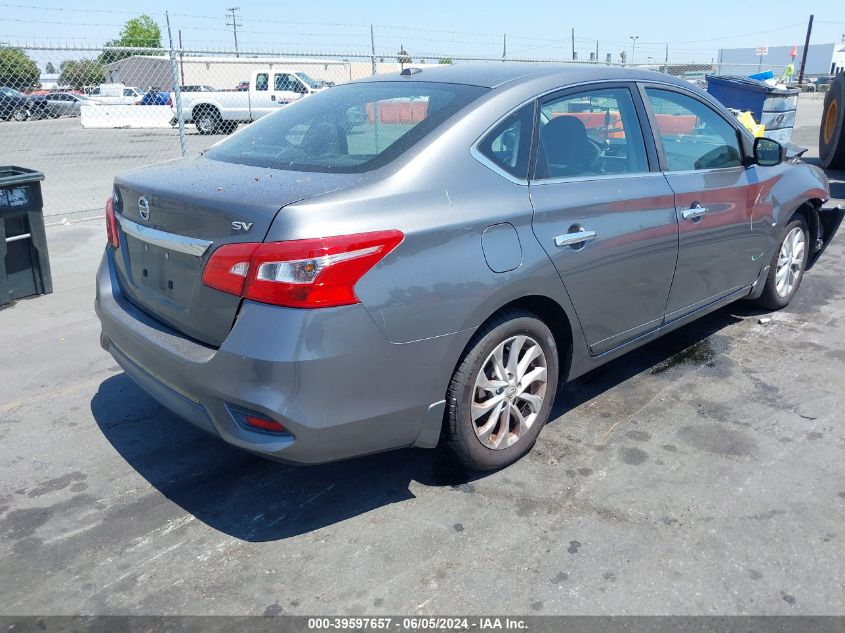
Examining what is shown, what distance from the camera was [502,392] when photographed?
10.6 feet

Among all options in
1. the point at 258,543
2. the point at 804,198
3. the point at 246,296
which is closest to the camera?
the point at 246,296

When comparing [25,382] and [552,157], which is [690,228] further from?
[25,382]

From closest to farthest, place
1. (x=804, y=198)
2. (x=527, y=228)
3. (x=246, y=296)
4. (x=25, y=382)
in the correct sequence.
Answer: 1. (x=246, y=296)
2. (x=527, y=228)
3. (x=25, y=382)
4. (x=804, y=198)

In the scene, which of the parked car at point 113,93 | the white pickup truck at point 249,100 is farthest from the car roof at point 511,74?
the parked car at point 113,93

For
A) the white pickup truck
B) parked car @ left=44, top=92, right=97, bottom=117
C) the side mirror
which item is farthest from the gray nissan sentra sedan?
parked car @ left=44, top=92, right=97, bottom=117

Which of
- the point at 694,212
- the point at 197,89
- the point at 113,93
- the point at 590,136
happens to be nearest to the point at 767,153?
the point at 694,212

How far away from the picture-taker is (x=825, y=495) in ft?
10.5

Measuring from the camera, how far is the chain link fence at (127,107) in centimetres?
1020

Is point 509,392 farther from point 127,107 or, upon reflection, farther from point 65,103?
point 65,103

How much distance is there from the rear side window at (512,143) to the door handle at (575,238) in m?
0.31

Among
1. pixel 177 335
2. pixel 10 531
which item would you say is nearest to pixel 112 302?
pixel 177 335

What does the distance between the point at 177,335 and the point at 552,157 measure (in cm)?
180

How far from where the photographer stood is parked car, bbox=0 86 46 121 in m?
26.4

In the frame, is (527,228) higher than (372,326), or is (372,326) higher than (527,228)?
(527,228)
